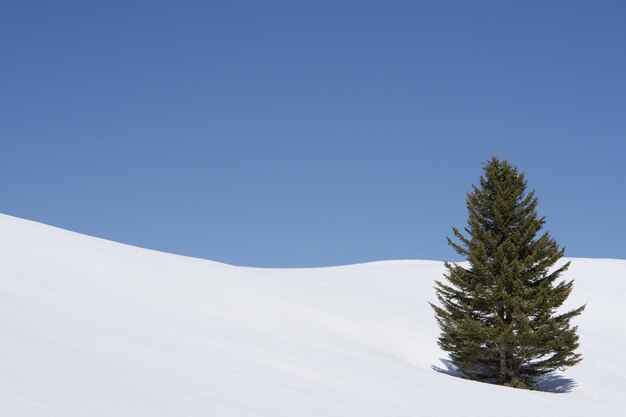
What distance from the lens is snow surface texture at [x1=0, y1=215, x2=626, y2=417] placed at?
8039mm

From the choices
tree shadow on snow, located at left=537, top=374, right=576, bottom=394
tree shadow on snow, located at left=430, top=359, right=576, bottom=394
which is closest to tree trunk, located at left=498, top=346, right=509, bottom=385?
tree shadow on snow, located at left=430, top=359, right=576, bottom=394

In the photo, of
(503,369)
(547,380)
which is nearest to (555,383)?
(547,380)

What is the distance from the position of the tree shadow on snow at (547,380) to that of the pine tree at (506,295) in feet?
2.71

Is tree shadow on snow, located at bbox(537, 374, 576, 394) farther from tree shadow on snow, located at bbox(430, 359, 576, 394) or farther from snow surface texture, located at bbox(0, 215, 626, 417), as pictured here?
snow surface texture, located at bbox(0, 215, 626, 417)

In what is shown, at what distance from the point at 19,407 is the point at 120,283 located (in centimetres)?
1276

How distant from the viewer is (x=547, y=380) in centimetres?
2311

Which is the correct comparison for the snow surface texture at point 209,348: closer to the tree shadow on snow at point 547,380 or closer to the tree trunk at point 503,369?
the tree shadow on snow at point 547,380

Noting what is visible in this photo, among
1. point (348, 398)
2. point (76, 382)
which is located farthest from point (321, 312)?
point (76, 382)

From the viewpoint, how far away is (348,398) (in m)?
10.9

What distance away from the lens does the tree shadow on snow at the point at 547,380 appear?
866 inches

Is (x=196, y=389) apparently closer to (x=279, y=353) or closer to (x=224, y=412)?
(x=224, y=412)

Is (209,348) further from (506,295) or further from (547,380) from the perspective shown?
(547,380)

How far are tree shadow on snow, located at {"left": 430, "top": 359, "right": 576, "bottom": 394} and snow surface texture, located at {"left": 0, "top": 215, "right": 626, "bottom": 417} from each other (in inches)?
4.7

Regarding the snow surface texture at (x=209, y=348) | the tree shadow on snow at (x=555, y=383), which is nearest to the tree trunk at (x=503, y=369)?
the tree shadow on snow at (x=555, y=383)
